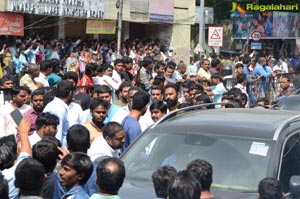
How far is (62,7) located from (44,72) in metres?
15.2

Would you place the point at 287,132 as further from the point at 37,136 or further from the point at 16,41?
the point at 16,41

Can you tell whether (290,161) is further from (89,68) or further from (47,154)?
(89,68)

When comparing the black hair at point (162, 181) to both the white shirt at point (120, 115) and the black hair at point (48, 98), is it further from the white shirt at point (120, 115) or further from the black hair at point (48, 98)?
the black hair at point (48, 98)

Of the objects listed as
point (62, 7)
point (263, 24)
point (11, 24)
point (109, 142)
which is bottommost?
point (109, 142)

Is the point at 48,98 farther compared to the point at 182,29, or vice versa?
the point at 182,29

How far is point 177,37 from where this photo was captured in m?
34.9

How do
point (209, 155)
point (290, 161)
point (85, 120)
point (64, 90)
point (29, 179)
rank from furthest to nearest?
point (85, 120) < point (64, 90) < point (209, 155) < point (290, 161) < point (29, 179)

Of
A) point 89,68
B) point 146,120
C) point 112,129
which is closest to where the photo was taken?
point 112,129

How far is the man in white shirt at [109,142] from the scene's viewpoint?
20.8 feet

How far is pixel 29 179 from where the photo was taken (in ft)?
14.7

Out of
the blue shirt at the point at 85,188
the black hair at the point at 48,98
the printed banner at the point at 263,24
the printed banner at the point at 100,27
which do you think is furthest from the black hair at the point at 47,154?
the printed banner at the point at 263,24

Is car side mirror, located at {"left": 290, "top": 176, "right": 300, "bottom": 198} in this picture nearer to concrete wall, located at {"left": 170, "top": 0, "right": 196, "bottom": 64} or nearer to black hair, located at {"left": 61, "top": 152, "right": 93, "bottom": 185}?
black hair, located at {"left": 61, "top": 152, "right": 93, "bottom": 185}

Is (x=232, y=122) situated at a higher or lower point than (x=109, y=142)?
higher

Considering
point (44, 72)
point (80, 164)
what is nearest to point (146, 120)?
point (44, 72)
